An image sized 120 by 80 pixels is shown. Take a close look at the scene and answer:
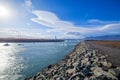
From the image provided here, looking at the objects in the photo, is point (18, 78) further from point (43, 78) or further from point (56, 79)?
point (56, 79)

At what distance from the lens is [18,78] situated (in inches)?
476

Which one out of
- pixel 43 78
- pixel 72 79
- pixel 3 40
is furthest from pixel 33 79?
pixel 3 40

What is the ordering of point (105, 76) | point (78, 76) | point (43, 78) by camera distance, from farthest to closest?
point (43, 78)
point (78, 76)
point (105, 76)

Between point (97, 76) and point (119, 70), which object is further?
point (119, 70)

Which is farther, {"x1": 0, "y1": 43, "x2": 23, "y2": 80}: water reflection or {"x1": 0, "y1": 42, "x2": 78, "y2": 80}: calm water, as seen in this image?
{"x1": 0, "y1": 42, "x2": 78, "y2": 80}: calm water

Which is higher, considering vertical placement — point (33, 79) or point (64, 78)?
point (64, 78)

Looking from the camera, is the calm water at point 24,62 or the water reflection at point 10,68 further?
the calm water at point 24,62

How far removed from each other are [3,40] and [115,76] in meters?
156

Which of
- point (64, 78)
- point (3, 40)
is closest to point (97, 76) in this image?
point (64, 78)

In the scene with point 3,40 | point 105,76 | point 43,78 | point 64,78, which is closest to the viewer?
point 105,76

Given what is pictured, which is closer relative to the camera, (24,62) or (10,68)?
(10,68)

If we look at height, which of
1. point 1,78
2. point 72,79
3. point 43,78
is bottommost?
point 1,78

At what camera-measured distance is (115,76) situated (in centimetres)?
623

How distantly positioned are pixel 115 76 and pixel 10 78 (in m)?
8.43
